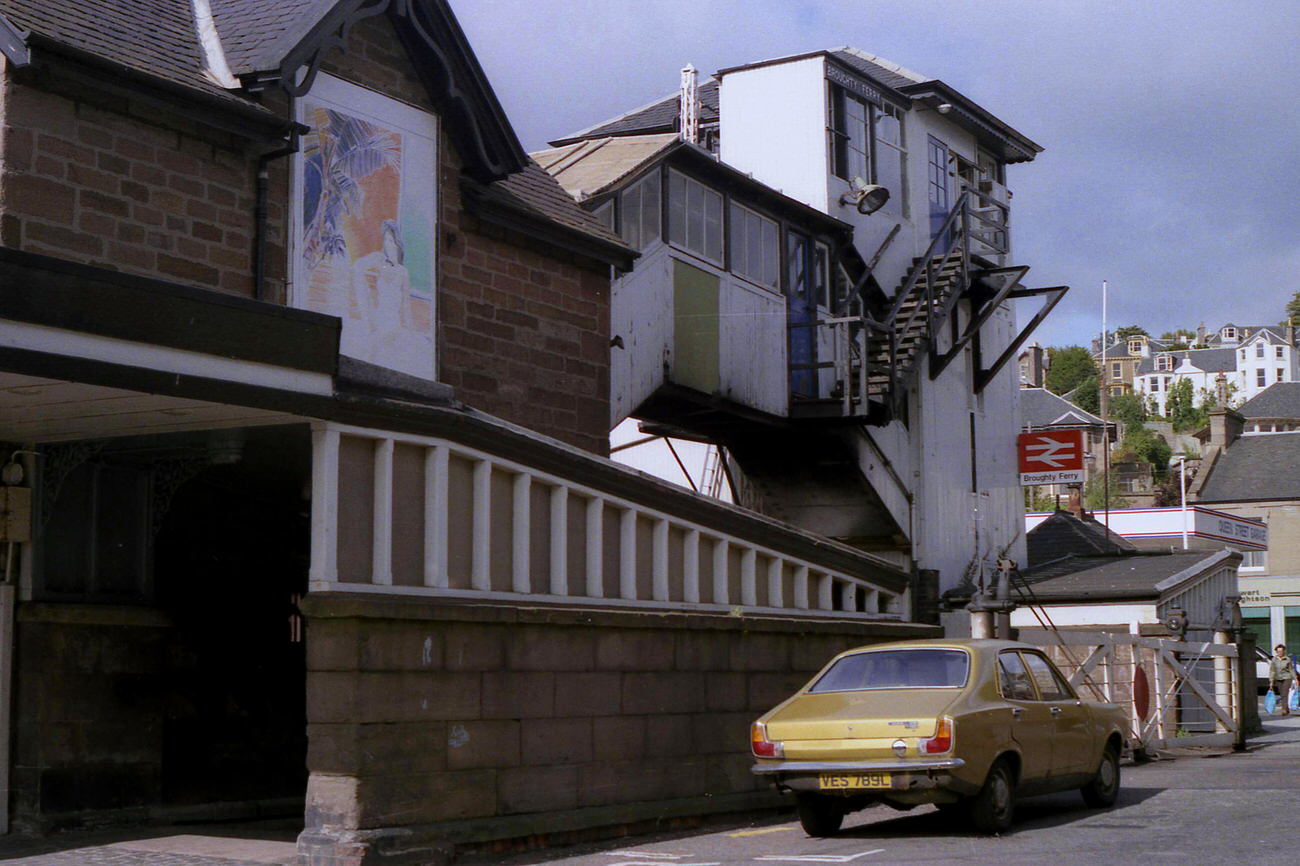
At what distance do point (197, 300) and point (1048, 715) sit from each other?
7.30 meters

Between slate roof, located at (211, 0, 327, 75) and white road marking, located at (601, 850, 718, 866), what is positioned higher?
slate roof, located at (211, 0, 327, 75)

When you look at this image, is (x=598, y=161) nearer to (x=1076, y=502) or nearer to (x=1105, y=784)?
(x=1105, y=784)

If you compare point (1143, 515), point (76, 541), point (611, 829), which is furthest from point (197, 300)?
point (1143, 515)

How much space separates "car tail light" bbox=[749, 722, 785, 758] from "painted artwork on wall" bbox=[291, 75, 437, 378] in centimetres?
502

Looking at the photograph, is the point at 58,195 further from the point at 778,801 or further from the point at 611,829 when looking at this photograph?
the point at 778,801

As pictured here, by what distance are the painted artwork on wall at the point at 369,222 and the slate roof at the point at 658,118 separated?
11.4 metres

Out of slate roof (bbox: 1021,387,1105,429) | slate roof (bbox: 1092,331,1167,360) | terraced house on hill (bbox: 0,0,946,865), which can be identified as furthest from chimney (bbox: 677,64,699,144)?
slate roof (bbox: 1092,331,1167,360)

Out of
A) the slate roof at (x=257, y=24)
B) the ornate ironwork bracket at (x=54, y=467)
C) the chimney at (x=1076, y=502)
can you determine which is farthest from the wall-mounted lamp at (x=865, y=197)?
the chimney at (x=1076, y=502)

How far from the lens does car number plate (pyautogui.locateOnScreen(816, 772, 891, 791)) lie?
37.5ft

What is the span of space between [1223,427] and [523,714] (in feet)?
195

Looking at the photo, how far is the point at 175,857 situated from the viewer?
11.2 metres

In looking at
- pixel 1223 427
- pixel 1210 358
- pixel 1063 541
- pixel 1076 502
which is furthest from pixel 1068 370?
pixel 1063 541

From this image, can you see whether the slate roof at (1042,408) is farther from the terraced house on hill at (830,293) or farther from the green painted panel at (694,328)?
the green painted panel at (694,328)

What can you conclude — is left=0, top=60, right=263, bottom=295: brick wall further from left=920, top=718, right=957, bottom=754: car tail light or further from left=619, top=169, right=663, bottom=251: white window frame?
left=619, top=169, right=663, bottom=251: white window frame
